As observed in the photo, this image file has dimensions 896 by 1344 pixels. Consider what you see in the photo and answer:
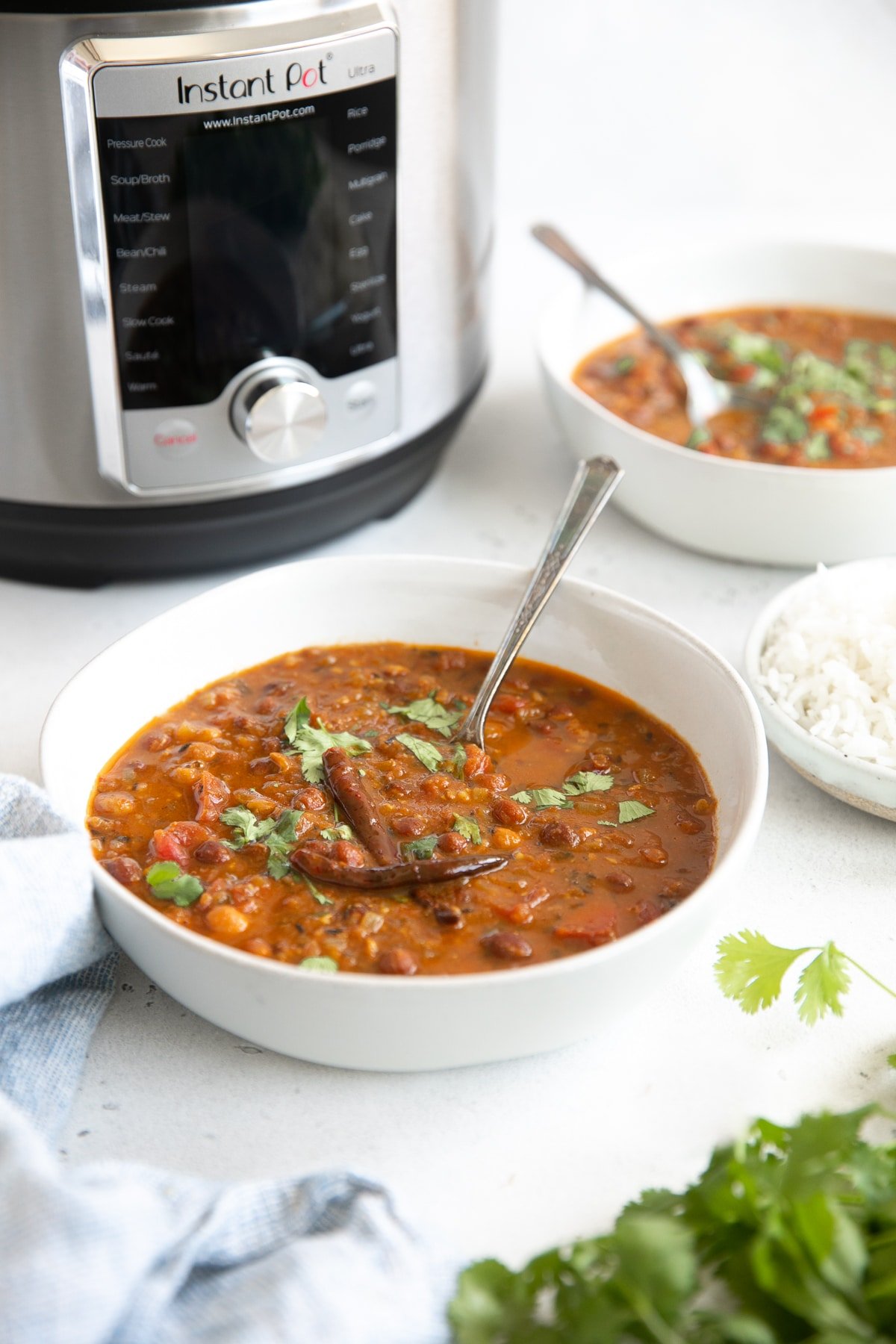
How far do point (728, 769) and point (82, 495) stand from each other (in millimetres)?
777

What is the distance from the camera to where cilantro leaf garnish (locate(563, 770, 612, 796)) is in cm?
142

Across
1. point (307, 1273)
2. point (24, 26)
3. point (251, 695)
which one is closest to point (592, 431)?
point (251, 695)

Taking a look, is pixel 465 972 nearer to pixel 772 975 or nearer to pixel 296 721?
pixel 772 975

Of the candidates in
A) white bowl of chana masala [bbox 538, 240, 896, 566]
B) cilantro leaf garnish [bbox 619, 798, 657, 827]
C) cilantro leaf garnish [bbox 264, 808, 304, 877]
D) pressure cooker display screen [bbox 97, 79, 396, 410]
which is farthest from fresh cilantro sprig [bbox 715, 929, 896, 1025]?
pressure cooker display screen [bbox 97, 79, 396, 410]

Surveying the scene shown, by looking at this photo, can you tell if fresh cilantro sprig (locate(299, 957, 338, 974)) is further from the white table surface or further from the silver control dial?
the silver control dial

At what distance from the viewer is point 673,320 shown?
2.34 metres

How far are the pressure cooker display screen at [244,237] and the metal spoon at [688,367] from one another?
58 cm

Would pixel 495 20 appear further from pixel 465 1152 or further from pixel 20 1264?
pixel 20 1264

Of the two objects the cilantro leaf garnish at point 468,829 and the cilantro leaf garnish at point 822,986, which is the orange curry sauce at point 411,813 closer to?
the cilantro leaf garnish at point 468,829

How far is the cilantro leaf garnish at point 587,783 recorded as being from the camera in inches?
55.7

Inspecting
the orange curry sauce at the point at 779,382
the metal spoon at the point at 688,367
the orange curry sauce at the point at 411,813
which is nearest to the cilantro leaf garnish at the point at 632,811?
the orange curry sauce at the point at 411,813

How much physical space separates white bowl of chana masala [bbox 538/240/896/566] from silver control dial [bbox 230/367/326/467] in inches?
17.2

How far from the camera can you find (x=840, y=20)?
2.75 m

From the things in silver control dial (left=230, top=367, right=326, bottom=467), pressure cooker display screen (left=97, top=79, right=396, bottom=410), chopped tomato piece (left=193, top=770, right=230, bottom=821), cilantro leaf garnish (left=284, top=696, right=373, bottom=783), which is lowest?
cilantro leaf garnish (left=284, top=696, right=373, bottom=783)
